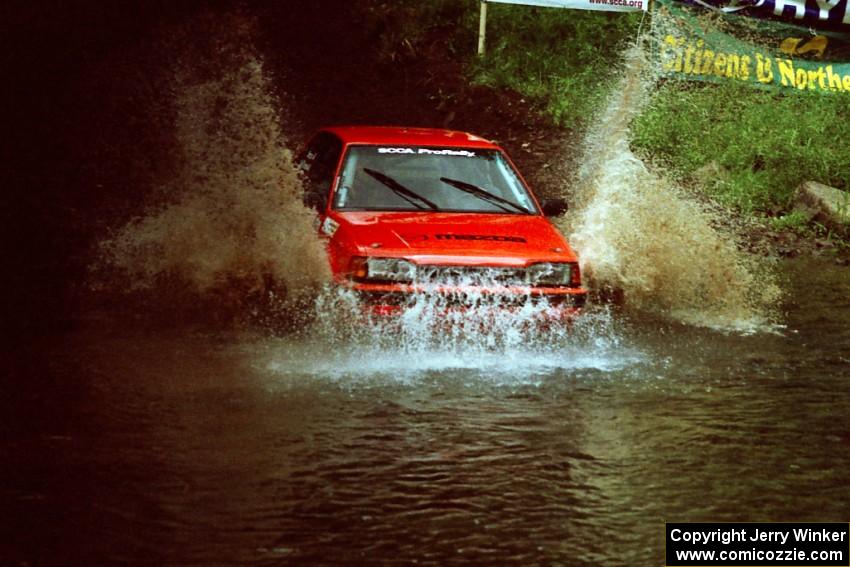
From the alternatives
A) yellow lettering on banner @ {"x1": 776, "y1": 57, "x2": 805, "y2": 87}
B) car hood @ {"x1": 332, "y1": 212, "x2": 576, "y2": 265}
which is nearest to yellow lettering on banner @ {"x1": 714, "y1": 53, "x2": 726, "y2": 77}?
yellow lettering on banner @ {"x1": 776, "y1": 57, "x2": 805, "y2": 87}

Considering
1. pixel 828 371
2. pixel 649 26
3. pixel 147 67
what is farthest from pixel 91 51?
pixel 828 371

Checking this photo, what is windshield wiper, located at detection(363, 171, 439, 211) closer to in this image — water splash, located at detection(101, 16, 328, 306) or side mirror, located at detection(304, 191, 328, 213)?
side mirror, located at detection(304, 191, 328, 213)

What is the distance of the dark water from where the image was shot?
484 centimetres

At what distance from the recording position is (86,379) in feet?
23.1

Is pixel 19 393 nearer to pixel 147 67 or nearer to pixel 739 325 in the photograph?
pixel 739 325

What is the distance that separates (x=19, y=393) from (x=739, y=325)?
5.49 m

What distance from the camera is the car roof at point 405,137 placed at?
944 centimetres

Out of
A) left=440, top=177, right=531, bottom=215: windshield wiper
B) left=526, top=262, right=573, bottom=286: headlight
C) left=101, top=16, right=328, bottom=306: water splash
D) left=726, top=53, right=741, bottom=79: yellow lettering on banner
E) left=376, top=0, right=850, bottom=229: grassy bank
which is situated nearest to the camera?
left=526, top=262, right=573, bottom=286: headlight

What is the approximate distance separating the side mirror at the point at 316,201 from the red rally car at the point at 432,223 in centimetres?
1

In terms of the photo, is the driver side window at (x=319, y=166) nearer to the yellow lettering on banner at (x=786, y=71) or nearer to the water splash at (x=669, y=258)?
the water splash at (x=669, y=258)

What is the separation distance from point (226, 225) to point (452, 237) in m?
2.81

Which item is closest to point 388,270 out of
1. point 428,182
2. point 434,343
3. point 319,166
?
point 434,343

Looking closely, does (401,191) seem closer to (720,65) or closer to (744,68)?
(720,65)

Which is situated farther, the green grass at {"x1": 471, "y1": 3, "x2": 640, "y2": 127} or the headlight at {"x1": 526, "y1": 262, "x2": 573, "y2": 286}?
the green grass at {"x1": 471, "y1": 3, "x2": 640, "y2": 127}
